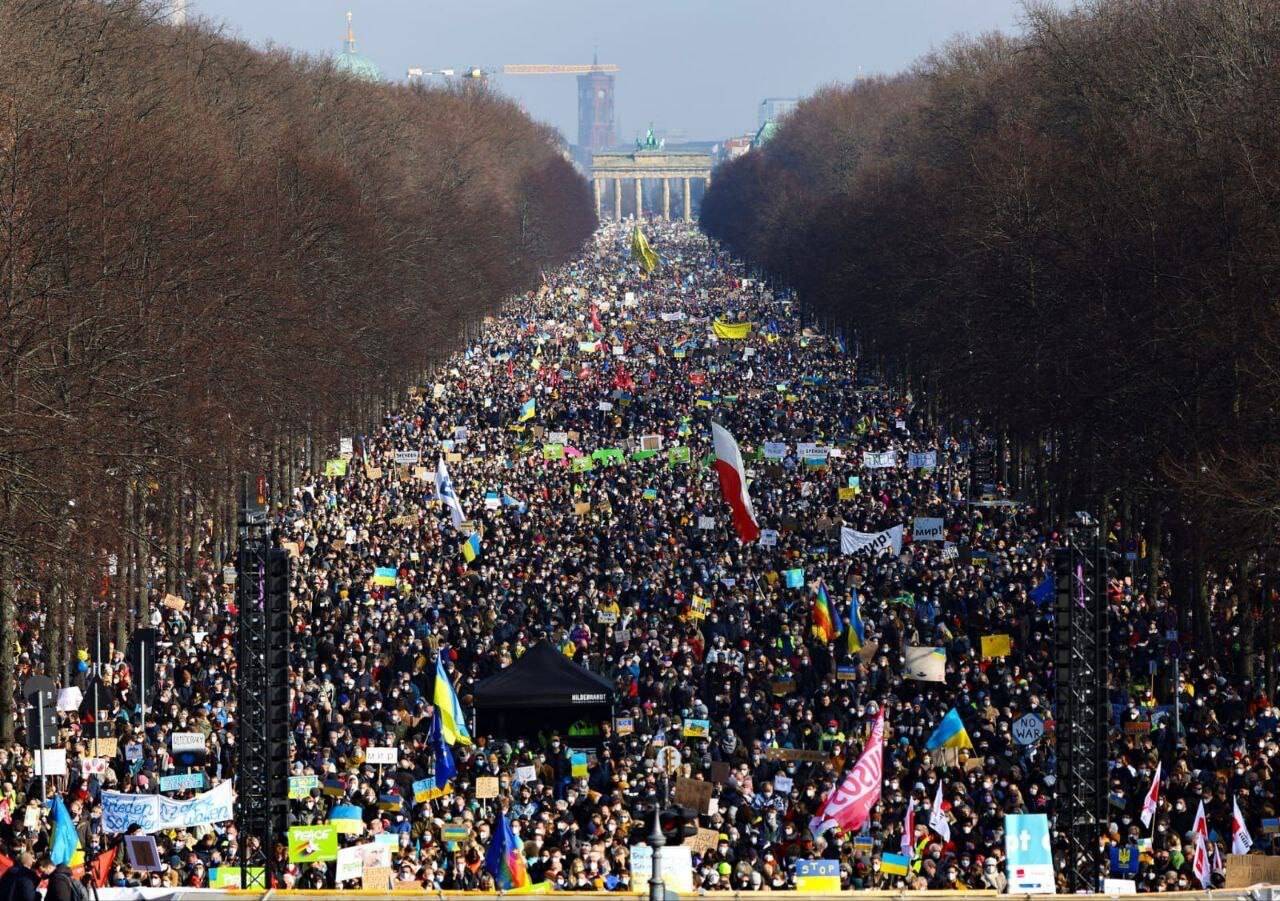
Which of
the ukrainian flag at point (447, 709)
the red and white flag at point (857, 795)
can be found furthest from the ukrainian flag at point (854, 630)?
the red and white flag at point (857, 795)

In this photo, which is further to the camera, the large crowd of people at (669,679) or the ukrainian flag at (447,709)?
the ukrainian flag at (447,709)

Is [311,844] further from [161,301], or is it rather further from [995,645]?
[161,301]

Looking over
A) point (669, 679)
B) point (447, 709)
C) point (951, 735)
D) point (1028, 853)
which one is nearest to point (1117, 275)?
point (669, 679)

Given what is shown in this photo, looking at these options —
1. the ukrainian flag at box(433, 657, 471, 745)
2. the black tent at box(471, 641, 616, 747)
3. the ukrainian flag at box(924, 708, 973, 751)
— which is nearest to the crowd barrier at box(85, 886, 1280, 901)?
the ukrainian flag at box(924, 708, 973, 751)

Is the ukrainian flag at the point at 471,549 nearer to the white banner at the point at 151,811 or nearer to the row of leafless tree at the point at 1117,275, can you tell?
the row of leafless tree at the point at 1117,275

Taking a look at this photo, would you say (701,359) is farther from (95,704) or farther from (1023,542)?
(95,704)

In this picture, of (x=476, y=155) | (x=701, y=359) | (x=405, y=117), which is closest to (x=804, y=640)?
(x=701, y=359)
